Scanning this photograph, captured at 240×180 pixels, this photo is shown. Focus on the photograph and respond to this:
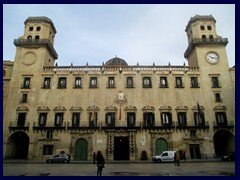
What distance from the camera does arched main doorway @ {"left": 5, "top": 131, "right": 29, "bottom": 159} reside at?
32.5 meters

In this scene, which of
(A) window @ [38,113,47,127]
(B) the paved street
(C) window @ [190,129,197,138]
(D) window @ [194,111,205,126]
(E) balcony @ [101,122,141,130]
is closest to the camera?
(B) the paved street

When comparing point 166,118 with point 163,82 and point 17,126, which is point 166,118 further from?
point 17,126

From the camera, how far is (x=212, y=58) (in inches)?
1478

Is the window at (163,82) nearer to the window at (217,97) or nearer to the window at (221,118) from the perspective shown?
the window at (217,97)

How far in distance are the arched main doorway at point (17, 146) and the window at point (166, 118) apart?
21769mm

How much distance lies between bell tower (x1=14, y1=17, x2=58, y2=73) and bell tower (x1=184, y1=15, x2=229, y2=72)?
26.5 meters

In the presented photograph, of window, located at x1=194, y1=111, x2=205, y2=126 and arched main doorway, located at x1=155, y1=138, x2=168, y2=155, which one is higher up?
window, located at x1=194, y1=111, x2=205, y2=126

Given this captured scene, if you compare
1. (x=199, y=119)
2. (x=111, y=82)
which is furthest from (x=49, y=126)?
(x=199, y=119)

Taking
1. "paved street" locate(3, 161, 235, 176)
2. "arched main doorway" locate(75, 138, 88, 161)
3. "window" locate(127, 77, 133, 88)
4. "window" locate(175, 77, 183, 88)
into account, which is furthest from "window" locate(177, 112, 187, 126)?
"arched main doorway" locate(75, 138, 88, 161)

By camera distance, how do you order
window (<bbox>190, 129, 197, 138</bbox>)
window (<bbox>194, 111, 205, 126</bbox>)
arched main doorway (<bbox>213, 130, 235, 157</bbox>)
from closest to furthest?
window (<bbox>190, 129, 197, 138</bbox>)
window (<bbox>194, 111, 205, 126</bbox>)
arched main doorway (<bbox>213, 130, 235, 157</bbox>)

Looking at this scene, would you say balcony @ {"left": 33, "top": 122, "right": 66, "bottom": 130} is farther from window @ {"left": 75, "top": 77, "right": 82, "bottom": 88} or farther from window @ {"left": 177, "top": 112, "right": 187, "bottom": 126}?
window @ {"left": 177, "top": 112, "right": 187, "bottom": 126}

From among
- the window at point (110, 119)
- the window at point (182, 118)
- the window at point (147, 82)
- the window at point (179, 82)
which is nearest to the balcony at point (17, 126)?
the window at point (110, 119)

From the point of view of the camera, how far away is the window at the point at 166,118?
108 feet

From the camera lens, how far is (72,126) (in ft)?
107
